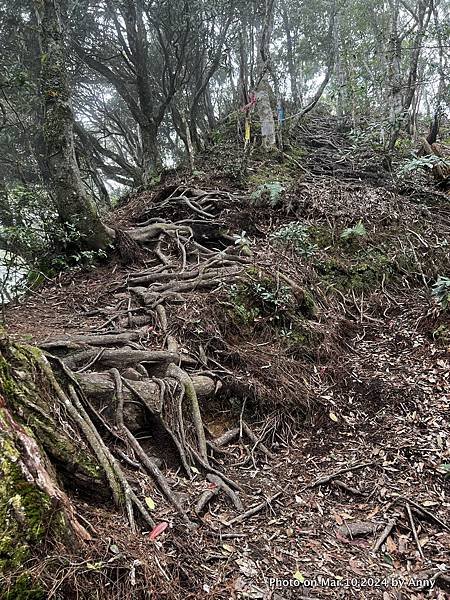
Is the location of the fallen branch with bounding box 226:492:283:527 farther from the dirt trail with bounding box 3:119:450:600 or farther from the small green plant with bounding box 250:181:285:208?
the small green plant with bounding box 250:181:285:208

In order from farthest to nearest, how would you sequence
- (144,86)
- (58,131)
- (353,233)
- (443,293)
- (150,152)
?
(150,152)
(144,86)
(353,233)
(58,131)
(443,293)

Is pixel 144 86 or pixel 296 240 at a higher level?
pixel 144 86

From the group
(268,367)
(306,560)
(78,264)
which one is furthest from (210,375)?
(78,264)

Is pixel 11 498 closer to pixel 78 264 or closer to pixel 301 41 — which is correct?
pixel 78 264

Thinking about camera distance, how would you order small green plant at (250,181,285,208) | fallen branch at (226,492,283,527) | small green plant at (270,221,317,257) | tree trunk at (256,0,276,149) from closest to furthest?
fallen branch at (226,492,283,527)
small green plant at (270,221,317,257)
small green plant at (250,181,285,208)
tree trunk at (256,0,276,149)

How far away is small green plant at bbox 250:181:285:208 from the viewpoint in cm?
838

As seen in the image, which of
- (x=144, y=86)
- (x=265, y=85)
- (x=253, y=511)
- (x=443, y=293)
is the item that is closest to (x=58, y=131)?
(x=443, y=293)

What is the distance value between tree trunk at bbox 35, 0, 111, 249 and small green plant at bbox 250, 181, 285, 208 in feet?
10.1

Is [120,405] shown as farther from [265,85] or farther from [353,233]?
[265,85]

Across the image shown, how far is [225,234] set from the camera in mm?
7766

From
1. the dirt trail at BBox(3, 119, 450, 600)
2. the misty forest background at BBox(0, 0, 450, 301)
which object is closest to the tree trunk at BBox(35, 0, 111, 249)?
the misty forest background at BBox(0, 0, 450, 301)

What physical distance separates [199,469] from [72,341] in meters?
1.60

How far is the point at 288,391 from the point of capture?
4773 millimetres

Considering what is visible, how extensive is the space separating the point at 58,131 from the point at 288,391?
5.20m
